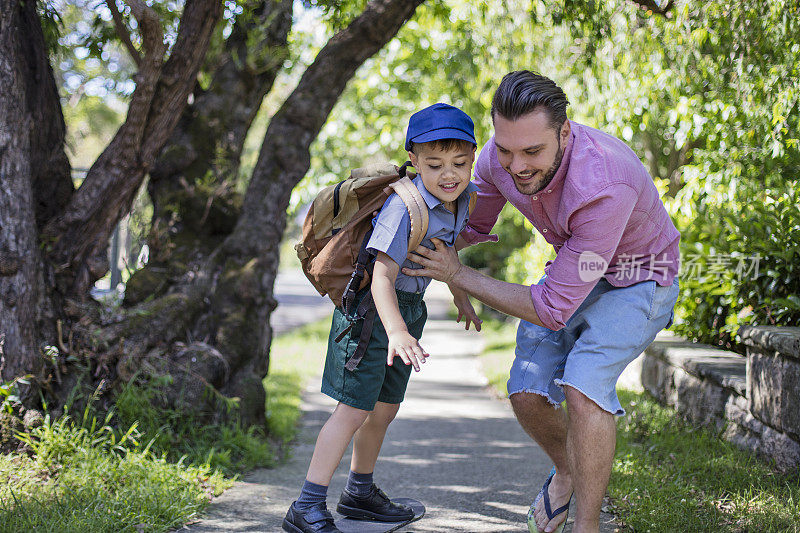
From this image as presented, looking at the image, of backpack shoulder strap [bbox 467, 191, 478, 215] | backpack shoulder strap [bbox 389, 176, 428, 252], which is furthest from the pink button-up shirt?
backpack shoulder strap [bbox 389, 176, 428, 252]

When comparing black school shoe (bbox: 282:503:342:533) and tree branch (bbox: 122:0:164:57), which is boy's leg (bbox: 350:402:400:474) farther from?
tree branch (bbox: 122:0:164:57)

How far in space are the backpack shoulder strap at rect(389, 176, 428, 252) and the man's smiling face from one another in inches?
14.6

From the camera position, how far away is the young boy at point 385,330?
2982 mm

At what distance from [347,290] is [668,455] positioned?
2440 mm

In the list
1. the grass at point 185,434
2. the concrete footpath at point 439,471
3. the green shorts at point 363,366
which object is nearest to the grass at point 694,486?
the concrete footpath at point 439,471

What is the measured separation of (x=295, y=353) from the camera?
10.4m

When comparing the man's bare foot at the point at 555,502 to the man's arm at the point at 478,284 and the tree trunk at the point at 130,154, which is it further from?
the tree trunk at the point at 130,154

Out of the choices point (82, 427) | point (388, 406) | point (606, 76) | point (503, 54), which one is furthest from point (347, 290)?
point (503, 54)

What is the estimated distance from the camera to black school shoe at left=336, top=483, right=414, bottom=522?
3.42 m

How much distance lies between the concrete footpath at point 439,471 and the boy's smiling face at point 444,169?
1.61 meters

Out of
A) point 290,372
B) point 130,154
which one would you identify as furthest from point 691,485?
point 290,372

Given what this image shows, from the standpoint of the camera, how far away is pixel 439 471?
4656mm

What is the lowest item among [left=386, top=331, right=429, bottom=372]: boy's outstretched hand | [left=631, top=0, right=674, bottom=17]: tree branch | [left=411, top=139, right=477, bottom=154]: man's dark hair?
[left=386, top=331, right=429, bottom=372]: boy's outstretched hand

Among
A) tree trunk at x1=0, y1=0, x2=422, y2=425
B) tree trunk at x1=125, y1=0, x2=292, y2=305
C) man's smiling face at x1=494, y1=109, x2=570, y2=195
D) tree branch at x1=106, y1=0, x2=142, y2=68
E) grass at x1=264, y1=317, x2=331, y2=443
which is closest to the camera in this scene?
→ man's smiling face at x1=494, y1=109, x2=570, y2=195
